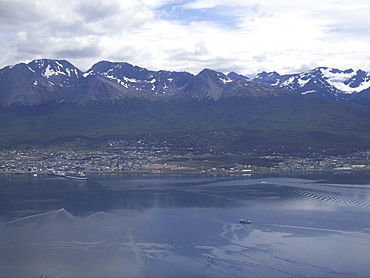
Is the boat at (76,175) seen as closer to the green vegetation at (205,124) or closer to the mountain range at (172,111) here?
the green vegetation at (205,124)

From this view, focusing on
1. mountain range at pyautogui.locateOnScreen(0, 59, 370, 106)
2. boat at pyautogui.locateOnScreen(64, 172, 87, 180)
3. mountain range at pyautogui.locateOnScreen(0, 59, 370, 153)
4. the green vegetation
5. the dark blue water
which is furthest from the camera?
mountain range at pyautogui.locateOnScreen(0, 59, 370, 106)

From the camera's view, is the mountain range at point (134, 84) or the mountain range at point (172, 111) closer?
the mountain range at point (172, 111)

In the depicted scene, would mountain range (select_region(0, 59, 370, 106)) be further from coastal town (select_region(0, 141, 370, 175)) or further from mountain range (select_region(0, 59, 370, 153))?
coastal town (select_region(0, 141, 370, 175))

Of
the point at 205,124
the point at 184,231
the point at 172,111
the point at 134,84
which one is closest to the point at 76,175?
the point at 184,231

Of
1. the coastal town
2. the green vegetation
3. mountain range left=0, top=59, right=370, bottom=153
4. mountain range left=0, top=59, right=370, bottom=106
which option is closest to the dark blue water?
the coastal town

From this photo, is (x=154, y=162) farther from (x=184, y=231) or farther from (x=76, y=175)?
(x=184, y=231)

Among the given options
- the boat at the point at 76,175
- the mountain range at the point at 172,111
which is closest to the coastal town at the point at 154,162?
the boat at the point at 76,175

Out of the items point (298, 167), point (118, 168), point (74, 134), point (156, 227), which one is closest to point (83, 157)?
point (118, 168)
